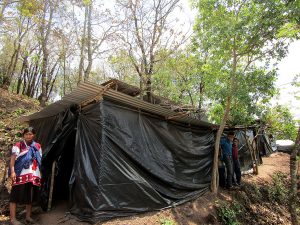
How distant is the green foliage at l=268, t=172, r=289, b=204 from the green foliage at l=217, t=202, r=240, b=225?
3.03 metres

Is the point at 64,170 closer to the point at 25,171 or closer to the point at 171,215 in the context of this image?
the point at 25,171

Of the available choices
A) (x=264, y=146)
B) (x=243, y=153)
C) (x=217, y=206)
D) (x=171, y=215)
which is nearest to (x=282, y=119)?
(x=243, y=153)

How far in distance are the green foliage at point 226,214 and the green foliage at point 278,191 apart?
3029 mm

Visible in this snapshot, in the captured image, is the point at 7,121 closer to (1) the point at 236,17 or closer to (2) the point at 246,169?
(1) the point at 236,17

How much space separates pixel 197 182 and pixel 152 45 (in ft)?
19.9

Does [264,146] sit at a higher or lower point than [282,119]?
lower

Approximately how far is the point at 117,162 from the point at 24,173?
1740 mm

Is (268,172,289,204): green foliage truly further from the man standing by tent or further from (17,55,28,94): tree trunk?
(17,55,28,94): tree trunk

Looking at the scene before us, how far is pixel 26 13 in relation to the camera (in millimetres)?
5953

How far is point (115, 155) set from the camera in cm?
474

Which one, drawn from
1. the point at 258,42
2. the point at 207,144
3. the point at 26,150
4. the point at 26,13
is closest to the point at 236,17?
the point at 258,42

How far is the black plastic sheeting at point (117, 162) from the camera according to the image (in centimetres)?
449

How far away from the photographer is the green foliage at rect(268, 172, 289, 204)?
8.57m

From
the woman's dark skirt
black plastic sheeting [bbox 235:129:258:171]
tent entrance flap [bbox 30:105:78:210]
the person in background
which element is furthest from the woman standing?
black plastic sheeting [bbox 235:129:258:171]
